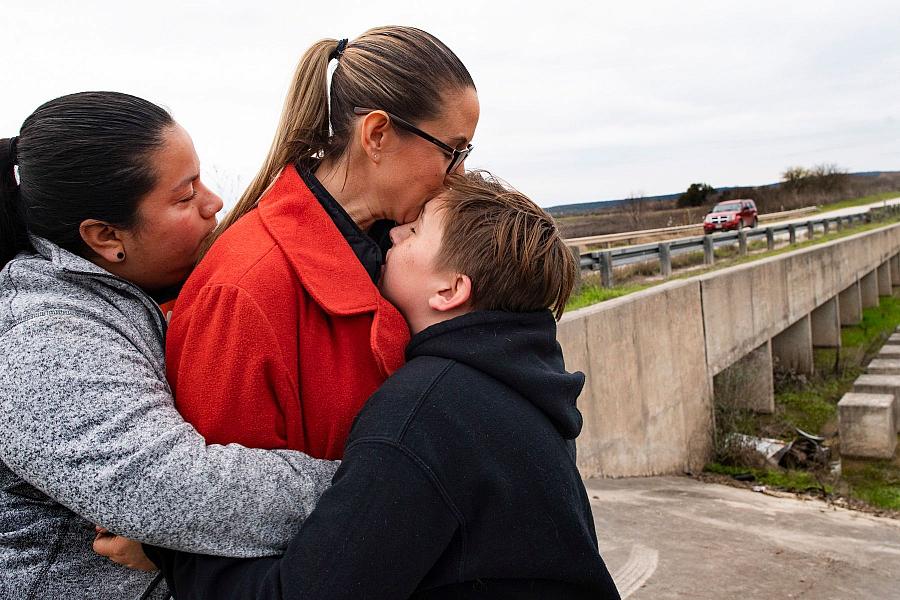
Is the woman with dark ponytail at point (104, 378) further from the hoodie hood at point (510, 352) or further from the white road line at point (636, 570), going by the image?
the white road line at point (636, 570)

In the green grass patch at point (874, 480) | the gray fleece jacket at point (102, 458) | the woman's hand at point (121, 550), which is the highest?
the gray fleece jacket at point (102, 458)

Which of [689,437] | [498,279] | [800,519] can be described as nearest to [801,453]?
[689,437]

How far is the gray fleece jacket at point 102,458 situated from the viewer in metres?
1.48

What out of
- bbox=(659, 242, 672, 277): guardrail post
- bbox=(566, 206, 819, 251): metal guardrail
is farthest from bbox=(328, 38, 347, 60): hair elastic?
bbox=(566, 206, 819, 251): metal guardrail

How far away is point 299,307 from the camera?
67.5 inches

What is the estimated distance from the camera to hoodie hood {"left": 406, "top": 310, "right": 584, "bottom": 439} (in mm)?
1723

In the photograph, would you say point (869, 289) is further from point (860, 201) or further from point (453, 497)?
point (860, 201)

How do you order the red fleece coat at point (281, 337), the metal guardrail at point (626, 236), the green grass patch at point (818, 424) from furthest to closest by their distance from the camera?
the metal guardrail at point (626, 236) → the green grass patch at point (818, 424) → the red fleece coat at point (281, 337)

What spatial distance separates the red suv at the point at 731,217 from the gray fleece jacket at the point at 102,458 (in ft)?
102

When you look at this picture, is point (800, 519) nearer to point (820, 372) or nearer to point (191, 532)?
point (191, 532)

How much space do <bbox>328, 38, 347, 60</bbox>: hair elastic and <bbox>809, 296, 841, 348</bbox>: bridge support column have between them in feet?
77.0

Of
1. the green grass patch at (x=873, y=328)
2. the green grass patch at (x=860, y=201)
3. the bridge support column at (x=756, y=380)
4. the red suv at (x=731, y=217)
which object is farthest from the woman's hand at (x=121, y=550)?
the green grass patch at (x=860, y=201)

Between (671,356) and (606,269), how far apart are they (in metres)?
1.76

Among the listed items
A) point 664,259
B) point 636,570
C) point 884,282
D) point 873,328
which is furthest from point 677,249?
point 884,282
